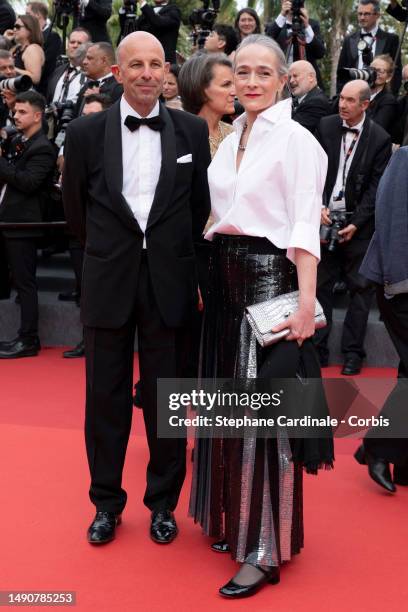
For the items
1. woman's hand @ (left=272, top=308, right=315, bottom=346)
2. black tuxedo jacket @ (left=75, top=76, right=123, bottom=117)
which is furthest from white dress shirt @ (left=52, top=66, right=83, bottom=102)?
woman's hand @ (left=272, top=308, right=315, bottom=346)

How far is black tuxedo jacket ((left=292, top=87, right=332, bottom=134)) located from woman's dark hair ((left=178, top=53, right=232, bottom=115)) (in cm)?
270

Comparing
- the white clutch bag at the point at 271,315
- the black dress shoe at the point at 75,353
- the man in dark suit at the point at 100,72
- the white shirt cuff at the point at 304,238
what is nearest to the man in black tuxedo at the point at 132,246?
the white clutch bag at the point at 271,315

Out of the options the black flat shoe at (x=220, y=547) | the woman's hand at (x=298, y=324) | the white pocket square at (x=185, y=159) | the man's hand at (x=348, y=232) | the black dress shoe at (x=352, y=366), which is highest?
the white pocket square at (x=185, y=159)

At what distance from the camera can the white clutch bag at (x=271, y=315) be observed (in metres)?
2.93

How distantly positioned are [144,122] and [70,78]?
15.5 feet

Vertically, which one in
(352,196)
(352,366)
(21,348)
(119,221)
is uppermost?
(119,221)

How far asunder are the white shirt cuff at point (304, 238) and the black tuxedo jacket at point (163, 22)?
19.0 ft

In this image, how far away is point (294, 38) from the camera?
7871 mm

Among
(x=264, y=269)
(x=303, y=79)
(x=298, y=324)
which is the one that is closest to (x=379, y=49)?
(x=303, y=79)

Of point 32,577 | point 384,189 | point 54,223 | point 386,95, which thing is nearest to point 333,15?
point 386,95

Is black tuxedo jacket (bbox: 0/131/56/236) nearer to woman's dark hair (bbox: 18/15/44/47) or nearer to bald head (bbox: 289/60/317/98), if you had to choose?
bald head (bbox: 289/60/317/98)

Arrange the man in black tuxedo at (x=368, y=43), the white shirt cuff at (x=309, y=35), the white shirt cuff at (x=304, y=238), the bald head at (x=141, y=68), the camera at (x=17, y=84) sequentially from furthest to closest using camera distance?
the white shirt cuff at (x=309, y=35), the man in black tuxedo at (x=368, y=43), the camera at (x=17, y=84), the bald head at (x=141, y=68), the white shirt cuff at (x=304, y=238)

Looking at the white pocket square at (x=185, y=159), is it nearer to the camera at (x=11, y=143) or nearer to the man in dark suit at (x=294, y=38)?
the camera at (x=11, y=143)

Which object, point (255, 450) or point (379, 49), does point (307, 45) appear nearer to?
point (379, 49)
